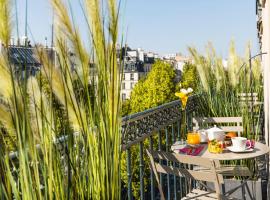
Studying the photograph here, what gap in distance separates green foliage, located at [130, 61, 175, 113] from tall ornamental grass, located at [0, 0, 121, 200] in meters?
20.7

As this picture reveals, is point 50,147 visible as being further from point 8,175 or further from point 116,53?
point 116,53

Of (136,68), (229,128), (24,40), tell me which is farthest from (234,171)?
(136,68)

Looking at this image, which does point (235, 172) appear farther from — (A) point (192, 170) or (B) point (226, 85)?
(B) point (226, 85)

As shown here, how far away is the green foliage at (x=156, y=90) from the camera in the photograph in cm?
2216

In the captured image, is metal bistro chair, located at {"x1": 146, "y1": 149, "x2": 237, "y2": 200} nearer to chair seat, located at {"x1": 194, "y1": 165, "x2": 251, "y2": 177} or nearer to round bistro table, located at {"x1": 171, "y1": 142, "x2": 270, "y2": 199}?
round bistro table, located at {"x1": 171, "y1": 142, "x2": 270, "y2": 199}

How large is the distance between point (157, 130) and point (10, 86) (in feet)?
6.70

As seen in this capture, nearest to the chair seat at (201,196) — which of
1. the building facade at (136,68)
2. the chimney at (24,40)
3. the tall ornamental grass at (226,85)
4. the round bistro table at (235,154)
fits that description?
the round bistro table at (235,154)

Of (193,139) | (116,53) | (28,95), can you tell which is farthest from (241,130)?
(28,95)

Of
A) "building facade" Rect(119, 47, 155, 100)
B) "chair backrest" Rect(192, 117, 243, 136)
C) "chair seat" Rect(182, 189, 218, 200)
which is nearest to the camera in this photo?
"chair seat" Rect(182, 189, 218, 200)

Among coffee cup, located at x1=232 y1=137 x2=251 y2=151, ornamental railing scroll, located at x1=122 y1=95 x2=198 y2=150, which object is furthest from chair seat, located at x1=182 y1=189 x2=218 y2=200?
ornamental railing scroll, located at x1=122 y1=95 x2=198 y2=150

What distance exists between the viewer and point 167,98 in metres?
22.2

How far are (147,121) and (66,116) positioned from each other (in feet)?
5.21

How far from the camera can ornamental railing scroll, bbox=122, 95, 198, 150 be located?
7.25 feet

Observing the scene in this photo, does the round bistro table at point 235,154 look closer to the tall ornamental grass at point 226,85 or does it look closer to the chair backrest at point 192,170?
the chair backrest at point 192,170
